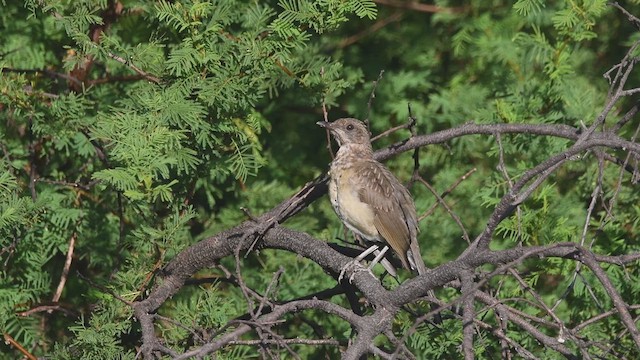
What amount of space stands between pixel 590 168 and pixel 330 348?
185 centimetres

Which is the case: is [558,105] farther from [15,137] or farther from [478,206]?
[15,137]

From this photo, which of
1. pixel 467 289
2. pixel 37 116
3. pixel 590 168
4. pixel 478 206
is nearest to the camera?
pixel 467 289

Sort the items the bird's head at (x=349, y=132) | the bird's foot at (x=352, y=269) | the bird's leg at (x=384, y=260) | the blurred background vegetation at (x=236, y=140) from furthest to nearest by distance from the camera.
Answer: the bird's head at (x=349, y=132)
the bird's leg at (x=384, y=260)
the blurred background vegetation at (x=236, y=140)
the bird's foot at (x=352, y=269)

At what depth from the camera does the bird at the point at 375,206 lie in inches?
207

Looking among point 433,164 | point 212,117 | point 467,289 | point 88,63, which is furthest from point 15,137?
point 467,289

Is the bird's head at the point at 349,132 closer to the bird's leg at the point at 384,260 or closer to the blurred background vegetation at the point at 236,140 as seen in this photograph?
the blurred background vegetation at the point at 236,140

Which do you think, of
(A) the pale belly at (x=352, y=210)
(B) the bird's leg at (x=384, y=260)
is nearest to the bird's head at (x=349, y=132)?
(A) the pale belly at (x=352, y=210)

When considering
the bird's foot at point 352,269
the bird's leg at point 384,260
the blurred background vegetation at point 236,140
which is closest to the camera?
the bird's foot at point 352,269

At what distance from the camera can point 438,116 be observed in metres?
6.96

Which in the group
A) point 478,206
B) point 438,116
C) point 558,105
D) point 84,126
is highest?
point 84,126

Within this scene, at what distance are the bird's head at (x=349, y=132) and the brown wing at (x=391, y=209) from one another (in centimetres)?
21

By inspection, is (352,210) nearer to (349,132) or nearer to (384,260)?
(384,260)

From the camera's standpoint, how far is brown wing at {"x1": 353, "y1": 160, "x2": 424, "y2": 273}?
525 cm

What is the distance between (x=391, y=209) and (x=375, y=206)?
11 cm
